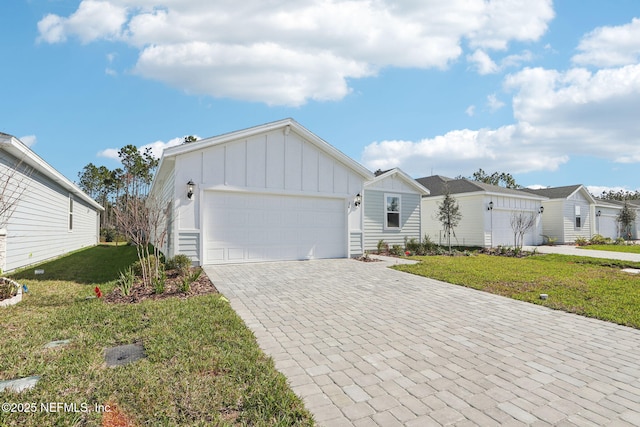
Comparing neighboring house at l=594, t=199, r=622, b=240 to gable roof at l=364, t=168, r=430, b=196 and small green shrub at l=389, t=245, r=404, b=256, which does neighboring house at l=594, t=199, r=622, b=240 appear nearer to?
gable roof at l=364, t=168, r=430, b=196

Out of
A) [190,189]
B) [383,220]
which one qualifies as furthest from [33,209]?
[383,220]

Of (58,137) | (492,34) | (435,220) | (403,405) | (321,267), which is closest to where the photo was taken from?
(403,405)

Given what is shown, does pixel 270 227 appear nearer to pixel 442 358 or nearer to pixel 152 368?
pixel 152 368

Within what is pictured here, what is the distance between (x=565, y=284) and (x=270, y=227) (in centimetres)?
842

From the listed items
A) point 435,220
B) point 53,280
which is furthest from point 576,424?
point 435,220

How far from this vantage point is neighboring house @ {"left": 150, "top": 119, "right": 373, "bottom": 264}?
32.0 feet

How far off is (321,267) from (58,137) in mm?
13782

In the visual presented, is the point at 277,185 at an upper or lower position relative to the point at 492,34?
lower

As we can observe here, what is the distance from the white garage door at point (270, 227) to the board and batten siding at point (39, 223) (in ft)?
15.7

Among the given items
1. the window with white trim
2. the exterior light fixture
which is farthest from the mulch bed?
the window with white trim

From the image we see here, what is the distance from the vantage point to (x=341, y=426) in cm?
237

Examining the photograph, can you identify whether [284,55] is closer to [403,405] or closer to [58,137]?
[403,405]

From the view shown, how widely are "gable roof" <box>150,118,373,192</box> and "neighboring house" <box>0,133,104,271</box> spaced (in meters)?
3.43

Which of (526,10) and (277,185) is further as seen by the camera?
(277,185)
